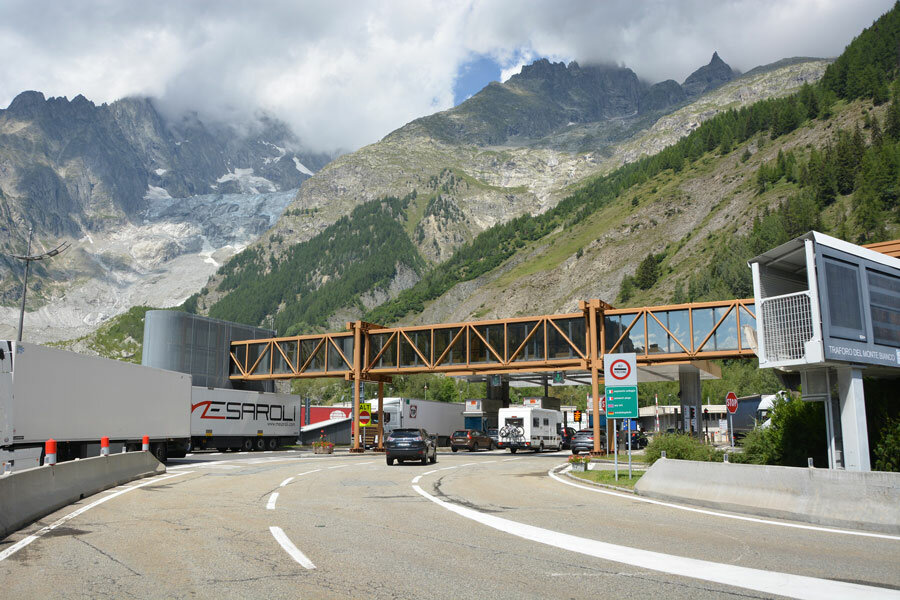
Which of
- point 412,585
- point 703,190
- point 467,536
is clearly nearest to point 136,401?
point 467,536

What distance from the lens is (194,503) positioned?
1433 centimetres

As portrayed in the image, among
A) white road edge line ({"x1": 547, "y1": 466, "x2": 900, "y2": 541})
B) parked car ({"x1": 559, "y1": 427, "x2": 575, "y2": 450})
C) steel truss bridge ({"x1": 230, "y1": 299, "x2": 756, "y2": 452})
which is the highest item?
steel truss bridge ({"x1": 230, "y1": 299, "x2": 756, "y2": 452})

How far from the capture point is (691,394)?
52.4 meters

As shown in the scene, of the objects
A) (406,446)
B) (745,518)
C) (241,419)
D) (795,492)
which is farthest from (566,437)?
(795,492)

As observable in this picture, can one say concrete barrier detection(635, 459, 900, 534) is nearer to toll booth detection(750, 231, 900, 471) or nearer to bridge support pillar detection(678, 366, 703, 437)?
toll booth detection(750, 231, 900, 471)

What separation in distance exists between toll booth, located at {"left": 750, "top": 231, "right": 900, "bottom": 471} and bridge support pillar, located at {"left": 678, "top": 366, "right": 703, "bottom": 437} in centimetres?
3544

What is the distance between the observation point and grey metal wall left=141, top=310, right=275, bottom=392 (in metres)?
53.5

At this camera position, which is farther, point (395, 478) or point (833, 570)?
point (395, 478)

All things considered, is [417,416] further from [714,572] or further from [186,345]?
[714,572]

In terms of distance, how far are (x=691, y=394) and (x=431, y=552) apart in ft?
157

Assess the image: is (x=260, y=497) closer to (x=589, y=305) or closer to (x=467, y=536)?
(x=467, y=536)

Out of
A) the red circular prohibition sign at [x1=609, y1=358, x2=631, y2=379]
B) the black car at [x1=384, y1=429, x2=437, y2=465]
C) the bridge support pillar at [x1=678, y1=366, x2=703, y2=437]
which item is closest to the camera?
the red circular prohibition sign at [x1=609, y1=358, x2=631, y2=379]

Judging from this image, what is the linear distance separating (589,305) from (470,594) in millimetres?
37445

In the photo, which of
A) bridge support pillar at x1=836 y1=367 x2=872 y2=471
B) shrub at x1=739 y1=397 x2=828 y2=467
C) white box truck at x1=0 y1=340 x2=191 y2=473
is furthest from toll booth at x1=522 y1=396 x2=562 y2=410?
bridge support pillar at x1=836 y1=367 x2=872 y2=471
